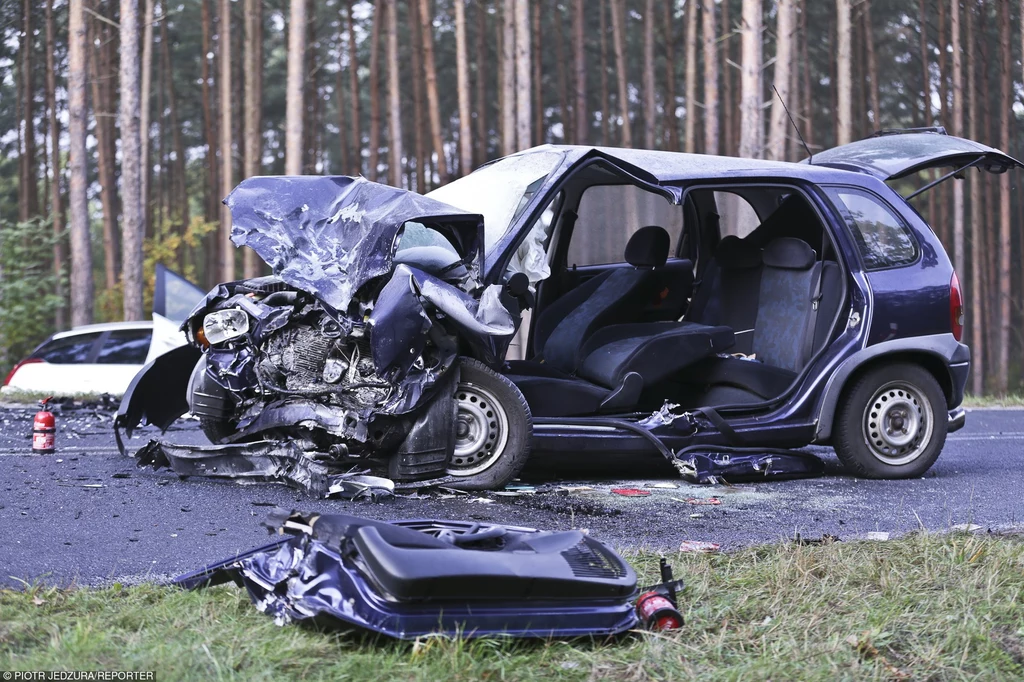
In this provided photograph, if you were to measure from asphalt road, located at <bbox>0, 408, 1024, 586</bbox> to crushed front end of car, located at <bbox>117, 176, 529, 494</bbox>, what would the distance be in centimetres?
24

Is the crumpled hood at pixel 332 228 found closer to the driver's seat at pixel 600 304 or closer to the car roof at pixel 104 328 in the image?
the driver's seat at pixel 600 304

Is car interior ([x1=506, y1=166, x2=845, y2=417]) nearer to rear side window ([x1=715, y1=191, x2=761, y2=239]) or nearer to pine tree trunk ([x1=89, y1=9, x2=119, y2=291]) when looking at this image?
rear side window ([x1=715, y1=191, x2=761, y2=239])

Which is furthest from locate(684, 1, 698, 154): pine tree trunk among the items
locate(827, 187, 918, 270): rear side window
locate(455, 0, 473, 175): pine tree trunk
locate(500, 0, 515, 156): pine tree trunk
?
locate(827, 187, 918, 270): rear side window

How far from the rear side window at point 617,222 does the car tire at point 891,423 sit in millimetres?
1833

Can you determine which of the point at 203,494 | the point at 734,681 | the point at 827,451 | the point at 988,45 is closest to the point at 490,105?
the point at 988,45

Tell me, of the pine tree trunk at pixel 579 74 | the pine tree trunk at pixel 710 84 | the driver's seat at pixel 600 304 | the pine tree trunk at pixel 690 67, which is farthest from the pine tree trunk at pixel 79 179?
the driver's seat at pixel 600 304

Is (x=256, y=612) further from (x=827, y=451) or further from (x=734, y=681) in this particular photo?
(x=827, y=451)

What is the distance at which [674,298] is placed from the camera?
307 inches

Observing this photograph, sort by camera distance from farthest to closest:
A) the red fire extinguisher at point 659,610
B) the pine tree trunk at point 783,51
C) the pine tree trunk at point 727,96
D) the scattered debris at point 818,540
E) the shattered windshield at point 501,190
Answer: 1. the pine tree trunk at point 727,96
2. the pine tree trunk at point 783,51
3. the shattered windshield at point 501,190
4. the scattered debris at point 818,540
5. the red fire extinguisher at point 659,610

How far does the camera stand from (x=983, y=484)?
671 centimetres

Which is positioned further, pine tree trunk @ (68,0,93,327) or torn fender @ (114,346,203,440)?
pine tree trunk @ (68,0,93,327)

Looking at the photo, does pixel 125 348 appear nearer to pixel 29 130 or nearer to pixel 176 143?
pixel 29 130

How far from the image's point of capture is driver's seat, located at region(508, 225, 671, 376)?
7.29 m

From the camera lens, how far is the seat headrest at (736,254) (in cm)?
745
